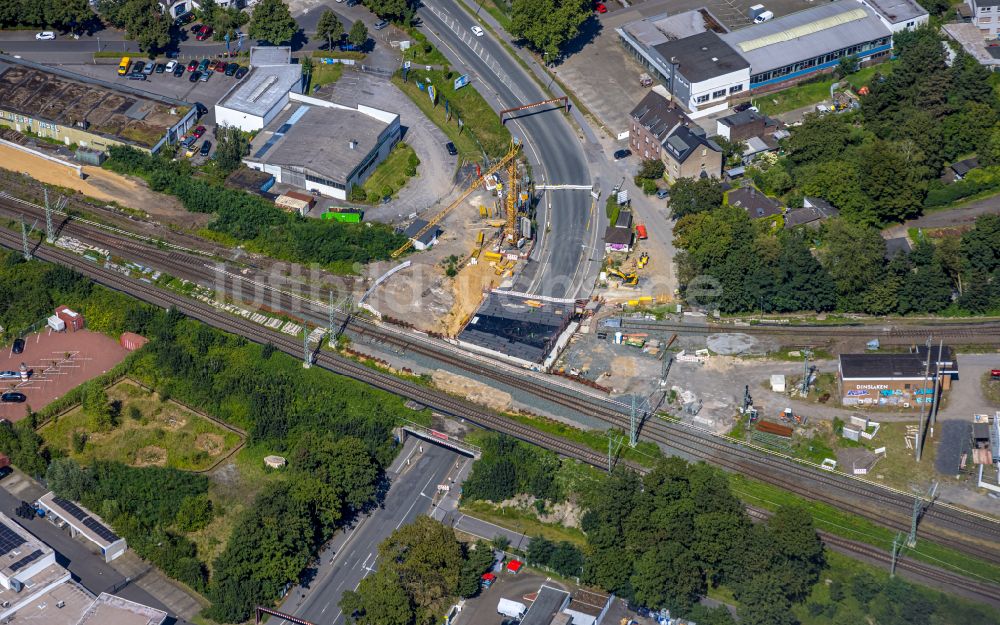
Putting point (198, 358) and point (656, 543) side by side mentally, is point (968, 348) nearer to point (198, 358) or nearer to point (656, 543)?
point (656, 543)

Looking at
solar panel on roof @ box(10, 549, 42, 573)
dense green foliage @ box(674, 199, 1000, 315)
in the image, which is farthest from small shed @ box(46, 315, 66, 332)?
dense green foliage @ box(674, 199, 1000, 315)

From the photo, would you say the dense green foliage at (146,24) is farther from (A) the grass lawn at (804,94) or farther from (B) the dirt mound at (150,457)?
(A) the grass lawn at (804,94)

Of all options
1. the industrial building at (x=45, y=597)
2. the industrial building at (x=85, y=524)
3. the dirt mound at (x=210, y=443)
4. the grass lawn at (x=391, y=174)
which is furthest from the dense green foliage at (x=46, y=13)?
the industrial building at (x=45, y=597)

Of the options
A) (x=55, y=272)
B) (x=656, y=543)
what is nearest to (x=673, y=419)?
(x=656, y=543)

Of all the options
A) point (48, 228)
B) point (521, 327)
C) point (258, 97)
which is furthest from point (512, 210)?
point (48, 228)

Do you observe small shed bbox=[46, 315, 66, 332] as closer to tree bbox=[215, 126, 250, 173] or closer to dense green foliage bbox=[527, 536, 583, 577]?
tree bbox=[215, 126, 250, 173]
